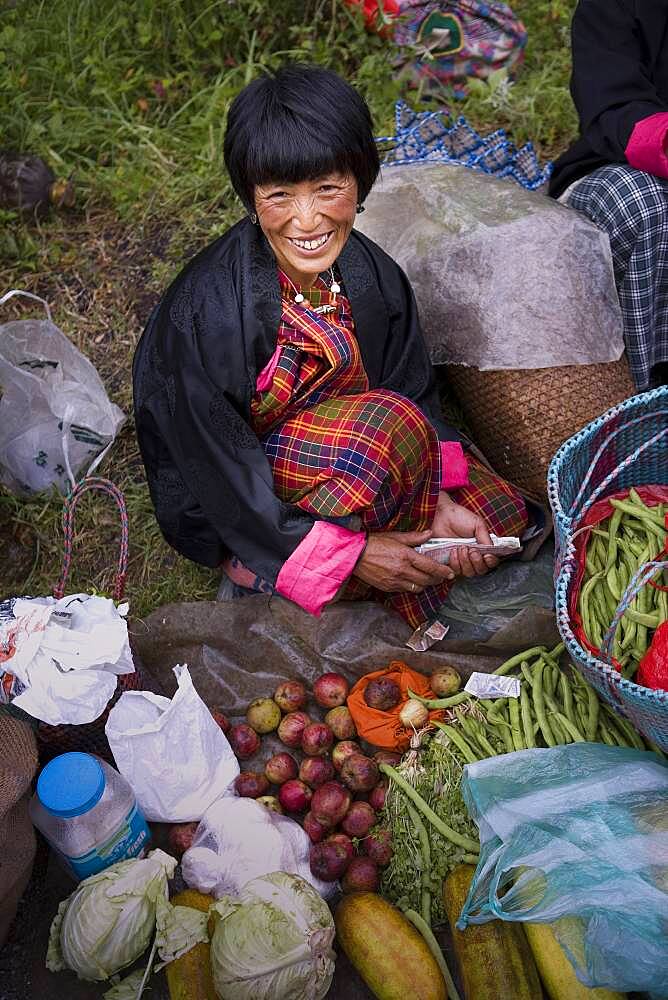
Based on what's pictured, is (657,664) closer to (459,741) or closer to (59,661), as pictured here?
(459,741)

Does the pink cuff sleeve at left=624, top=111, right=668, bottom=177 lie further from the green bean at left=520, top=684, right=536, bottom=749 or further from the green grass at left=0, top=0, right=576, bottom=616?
the green bean at left=520, top=684, right=536, bottom=749

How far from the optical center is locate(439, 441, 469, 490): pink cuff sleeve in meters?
2.78

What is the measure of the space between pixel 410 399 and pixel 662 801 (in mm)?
1275

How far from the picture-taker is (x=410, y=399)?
110 inches

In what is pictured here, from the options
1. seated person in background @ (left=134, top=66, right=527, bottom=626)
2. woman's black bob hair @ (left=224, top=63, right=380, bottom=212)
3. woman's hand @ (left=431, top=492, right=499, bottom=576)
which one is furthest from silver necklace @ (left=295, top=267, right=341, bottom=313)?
woman's hand @ (left=431, top=492, right=499, bottom=576)

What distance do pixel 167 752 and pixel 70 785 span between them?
1.05ft

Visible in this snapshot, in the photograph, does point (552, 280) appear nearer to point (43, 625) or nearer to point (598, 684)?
point (598, 684)

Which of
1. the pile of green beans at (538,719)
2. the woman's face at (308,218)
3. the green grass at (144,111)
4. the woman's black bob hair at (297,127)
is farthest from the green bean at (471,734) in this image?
the green grass at (144,111)

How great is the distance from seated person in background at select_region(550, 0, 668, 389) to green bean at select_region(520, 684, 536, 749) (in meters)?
1.16

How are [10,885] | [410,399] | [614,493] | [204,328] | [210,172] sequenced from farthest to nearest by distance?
[210,172] → [410,399] → [614,493] → [204,328] → [10,885]

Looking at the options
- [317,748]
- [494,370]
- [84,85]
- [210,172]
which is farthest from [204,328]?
[84,85]

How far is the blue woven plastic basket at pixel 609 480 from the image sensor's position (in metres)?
2.04

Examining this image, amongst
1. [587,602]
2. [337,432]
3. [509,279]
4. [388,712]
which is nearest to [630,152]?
[509,279]

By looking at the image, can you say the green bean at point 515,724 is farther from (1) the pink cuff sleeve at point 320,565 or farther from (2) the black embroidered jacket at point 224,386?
(2) the black embroidered jacket at point 224,386
